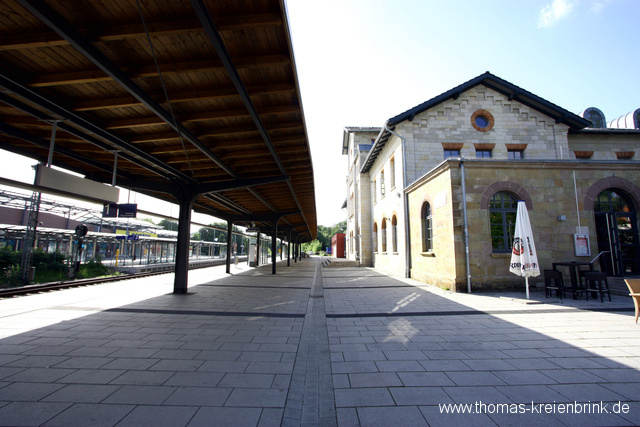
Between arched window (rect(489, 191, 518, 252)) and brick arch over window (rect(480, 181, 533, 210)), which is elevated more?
brick arch over window (rect(480, 181, 533, 210))

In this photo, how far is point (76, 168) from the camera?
27.6 feet

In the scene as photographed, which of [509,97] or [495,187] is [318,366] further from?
[509,97]

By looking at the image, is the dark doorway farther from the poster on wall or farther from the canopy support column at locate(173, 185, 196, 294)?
the canopy support column at locate(173, 185, 196, 294)

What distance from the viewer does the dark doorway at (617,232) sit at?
371 inches

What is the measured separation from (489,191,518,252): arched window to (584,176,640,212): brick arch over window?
7.31 feet

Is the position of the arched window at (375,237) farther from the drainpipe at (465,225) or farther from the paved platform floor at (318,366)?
the paved platform floor at (318,366)

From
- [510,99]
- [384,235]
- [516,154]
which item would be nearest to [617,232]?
[516,154]

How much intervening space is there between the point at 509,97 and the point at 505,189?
26.8 feet

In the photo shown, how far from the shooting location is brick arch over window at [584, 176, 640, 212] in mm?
9531

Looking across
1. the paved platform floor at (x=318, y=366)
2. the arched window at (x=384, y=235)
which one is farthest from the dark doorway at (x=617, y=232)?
the arched window at (x=384, y=235)

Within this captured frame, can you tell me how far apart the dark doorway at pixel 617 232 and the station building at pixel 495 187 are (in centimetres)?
3

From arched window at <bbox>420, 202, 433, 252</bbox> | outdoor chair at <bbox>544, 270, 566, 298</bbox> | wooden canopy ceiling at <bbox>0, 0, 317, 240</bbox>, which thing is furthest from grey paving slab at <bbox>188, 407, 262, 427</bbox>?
arched window at <bbox>420, 202, 433, 252</bbox>

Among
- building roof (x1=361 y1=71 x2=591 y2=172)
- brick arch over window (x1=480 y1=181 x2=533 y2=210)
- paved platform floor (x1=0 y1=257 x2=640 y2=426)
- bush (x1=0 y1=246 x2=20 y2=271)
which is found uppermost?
building roof (x1=361 y1=71 x2=591 y2=172)

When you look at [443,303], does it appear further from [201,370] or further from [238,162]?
[238,162]
